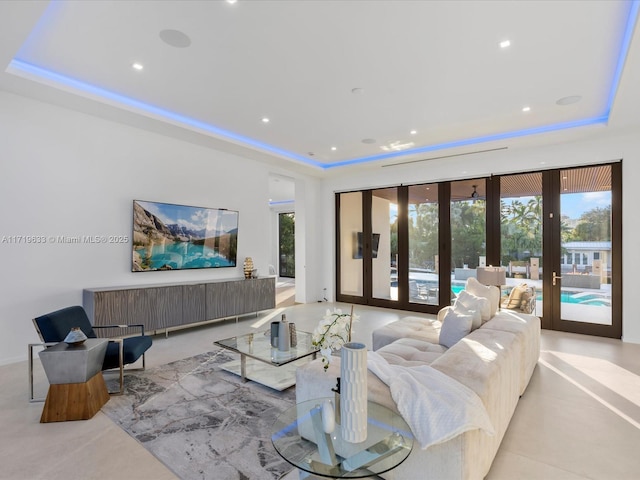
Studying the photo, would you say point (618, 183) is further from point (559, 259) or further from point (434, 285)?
point (434, 285)

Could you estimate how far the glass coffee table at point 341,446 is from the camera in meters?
1.50

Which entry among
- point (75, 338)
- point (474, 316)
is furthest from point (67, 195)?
point (474, 316)

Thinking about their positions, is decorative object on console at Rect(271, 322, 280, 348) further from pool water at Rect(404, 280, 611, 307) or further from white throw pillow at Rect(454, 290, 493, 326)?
pool water at Rect(404, 280, 611, 307)

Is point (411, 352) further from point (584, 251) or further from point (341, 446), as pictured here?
point (584, 251)

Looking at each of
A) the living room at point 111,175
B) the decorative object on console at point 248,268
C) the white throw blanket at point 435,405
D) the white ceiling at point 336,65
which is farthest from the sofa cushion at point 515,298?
the decorative object on console at point 248,268

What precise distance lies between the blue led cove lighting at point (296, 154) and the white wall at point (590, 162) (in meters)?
0.55

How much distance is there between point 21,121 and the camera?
4.04 m

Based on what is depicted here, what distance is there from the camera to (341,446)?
1.63 meters

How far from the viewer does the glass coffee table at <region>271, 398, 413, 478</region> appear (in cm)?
150

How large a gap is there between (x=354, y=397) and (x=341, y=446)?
237 millimetres

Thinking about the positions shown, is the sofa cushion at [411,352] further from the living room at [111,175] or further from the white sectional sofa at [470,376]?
the living room at [111,175]

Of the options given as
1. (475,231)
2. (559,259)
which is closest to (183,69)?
(475,231)

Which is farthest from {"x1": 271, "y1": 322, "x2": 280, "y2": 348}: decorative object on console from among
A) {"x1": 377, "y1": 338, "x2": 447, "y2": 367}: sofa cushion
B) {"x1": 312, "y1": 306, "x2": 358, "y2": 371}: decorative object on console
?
{"x1": 312, "y1": 306, "x2": 358, "y2": 371}: decorative object on console

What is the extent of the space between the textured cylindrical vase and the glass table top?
143 centimetres
